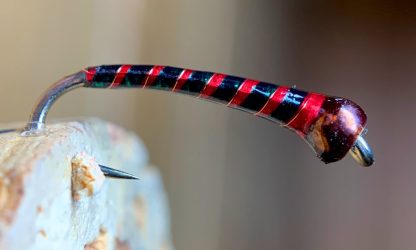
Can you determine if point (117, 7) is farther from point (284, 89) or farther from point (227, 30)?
point (284, 89)

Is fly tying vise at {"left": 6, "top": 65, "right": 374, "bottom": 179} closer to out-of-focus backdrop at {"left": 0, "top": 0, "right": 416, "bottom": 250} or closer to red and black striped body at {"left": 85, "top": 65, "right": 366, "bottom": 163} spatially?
red and black striped body at {"left": 85, "top": 65, "right": 366, "bottom": 163}

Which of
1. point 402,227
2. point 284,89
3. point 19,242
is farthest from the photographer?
point 402,227

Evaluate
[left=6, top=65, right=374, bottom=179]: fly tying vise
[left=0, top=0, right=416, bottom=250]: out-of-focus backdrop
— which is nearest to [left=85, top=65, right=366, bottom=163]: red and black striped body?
[left=6, top=65, right=374, bottom=179]: fly tying vise

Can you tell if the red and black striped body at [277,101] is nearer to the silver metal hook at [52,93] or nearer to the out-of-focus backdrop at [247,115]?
the silver metal hook at [52,93]

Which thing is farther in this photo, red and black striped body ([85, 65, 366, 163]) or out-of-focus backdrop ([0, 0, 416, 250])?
out-of-focus backdrop ([0, 0, 416, 250])

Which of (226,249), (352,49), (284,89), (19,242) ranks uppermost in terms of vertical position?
(352,49)

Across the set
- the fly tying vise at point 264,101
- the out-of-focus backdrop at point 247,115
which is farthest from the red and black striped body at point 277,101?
the out-of-focus backdrop at point 247,115

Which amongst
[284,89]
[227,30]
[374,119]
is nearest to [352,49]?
[374,119]

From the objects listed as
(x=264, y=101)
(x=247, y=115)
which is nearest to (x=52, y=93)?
(x=264, y=101)
